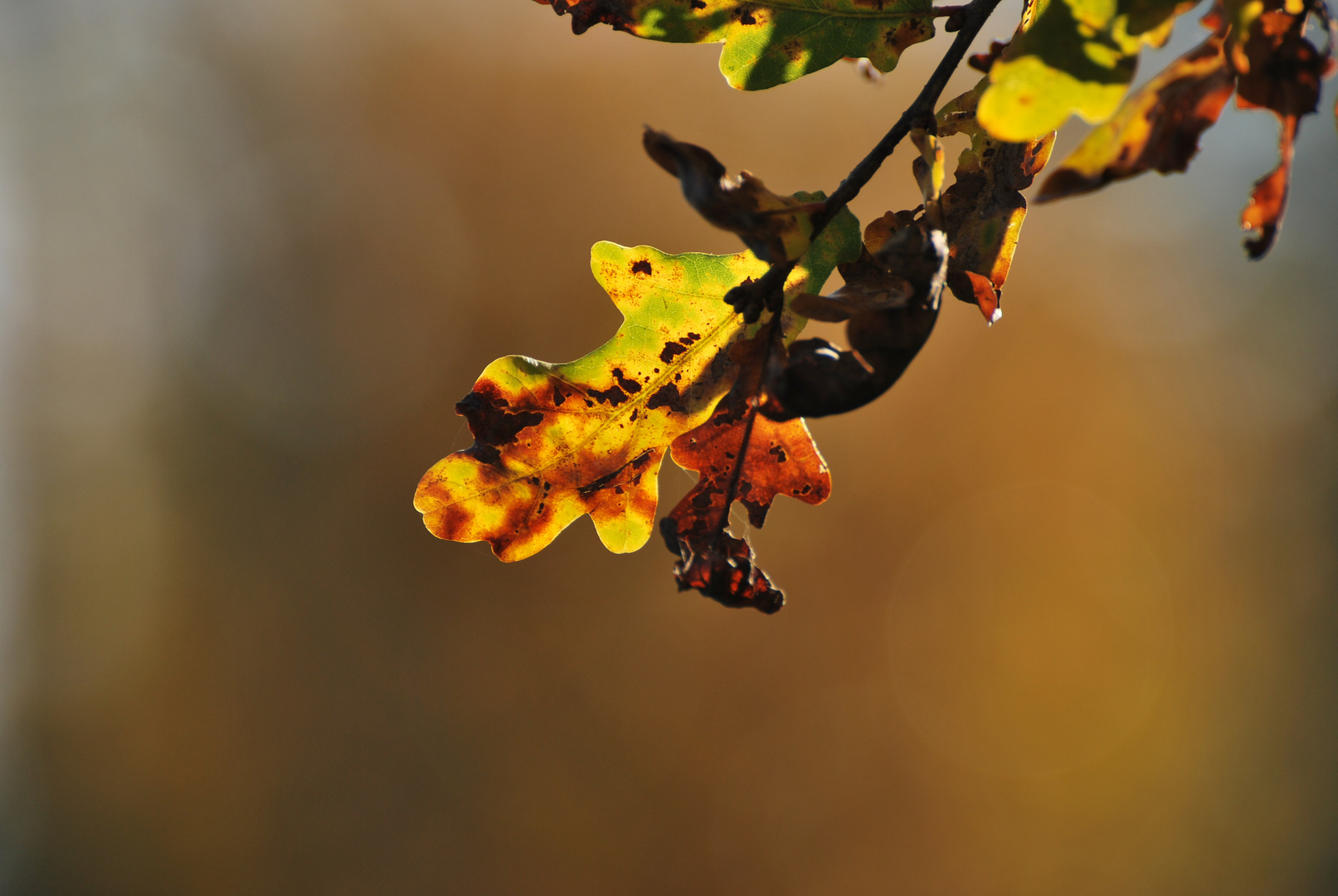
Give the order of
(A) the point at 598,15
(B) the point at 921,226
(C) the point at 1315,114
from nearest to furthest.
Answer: (C) the point at 1315,114 → (B) the point at 921,226 → (A) the point at 598,15

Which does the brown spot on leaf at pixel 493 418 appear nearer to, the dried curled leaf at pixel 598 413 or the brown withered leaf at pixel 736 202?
the dried curled leaf at pixel 598 413

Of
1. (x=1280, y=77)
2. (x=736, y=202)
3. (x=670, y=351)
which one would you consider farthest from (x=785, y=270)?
(x=1280, y=77)

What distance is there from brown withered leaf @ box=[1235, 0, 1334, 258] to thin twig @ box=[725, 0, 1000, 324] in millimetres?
178

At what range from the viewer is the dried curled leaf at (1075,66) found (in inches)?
18.2

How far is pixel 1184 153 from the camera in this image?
1.52 feet

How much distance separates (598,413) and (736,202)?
29cm

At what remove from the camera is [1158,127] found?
1.51ft

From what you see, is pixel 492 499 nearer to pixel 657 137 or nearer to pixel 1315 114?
pixel 657 137

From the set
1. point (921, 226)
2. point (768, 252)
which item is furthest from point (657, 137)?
point (921, 226)

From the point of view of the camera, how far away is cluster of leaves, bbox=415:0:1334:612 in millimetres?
467

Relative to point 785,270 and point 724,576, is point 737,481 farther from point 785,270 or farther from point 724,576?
point 785,270

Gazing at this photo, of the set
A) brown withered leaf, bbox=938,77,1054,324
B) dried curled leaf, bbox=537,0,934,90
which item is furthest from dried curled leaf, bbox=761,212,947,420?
dried curled leaf, bbox=537,0,934,90

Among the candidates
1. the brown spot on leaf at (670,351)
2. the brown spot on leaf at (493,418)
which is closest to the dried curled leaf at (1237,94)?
the brown spot on leaf at (670,351)

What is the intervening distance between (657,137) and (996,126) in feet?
0.62
